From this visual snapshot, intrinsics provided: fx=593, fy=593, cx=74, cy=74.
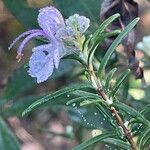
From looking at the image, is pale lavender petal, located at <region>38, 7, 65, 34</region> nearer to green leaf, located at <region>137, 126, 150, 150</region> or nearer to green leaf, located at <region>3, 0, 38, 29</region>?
green leaf, located at <region>137, 126, 150, 150</region>

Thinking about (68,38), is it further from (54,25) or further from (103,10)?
(103,10)

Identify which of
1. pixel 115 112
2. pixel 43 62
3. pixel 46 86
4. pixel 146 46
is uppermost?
pixel 43 62

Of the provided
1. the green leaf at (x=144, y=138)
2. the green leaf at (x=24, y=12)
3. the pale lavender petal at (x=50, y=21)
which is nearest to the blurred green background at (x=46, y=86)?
the green leaf at (x=24, y=12)

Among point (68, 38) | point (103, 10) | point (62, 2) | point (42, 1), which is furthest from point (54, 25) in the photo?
point (42, 1)

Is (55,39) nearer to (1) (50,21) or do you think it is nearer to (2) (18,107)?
(1) (50,21)

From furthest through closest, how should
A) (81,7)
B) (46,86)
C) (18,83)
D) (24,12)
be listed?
(46,86)
(18,83)
(24,12)
(81,7)

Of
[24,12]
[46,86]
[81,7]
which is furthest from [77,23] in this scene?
[46,86]
